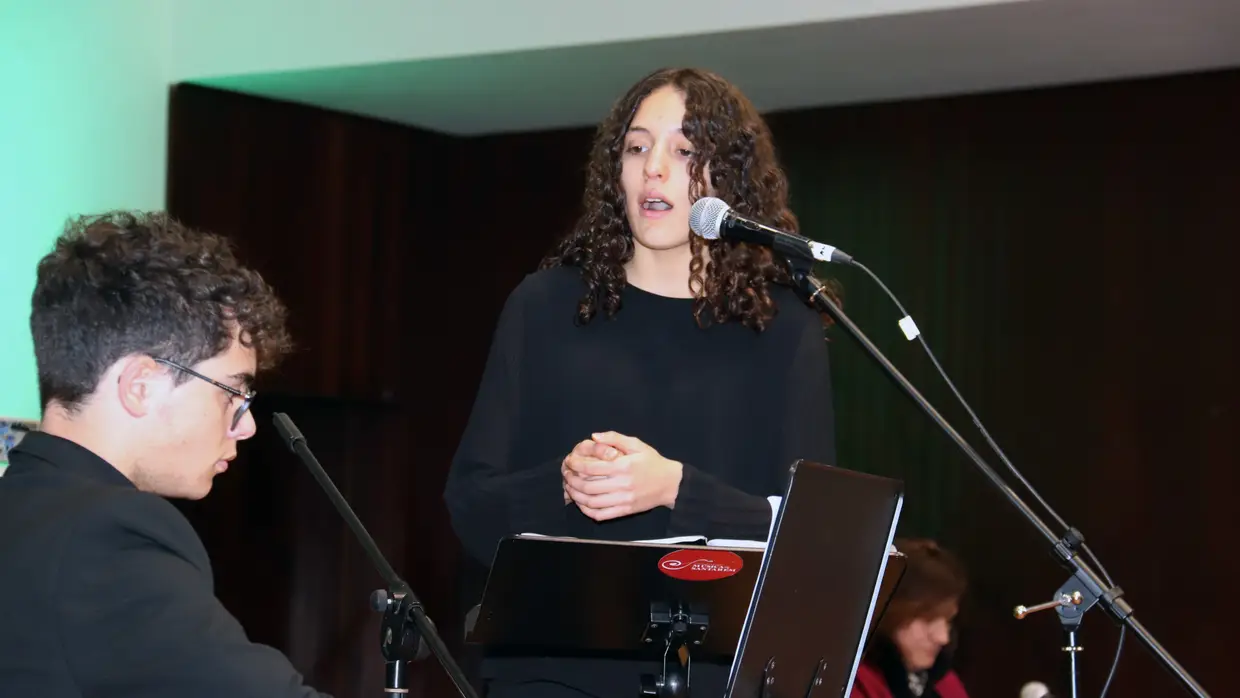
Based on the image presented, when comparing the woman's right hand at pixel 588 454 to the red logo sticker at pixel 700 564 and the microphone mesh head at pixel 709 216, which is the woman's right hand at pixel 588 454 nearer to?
the red logo sticker at pixel 700 564

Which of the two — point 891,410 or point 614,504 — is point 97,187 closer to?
point 891,410

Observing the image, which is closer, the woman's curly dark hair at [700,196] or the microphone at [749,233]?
the microphone at [749,233]

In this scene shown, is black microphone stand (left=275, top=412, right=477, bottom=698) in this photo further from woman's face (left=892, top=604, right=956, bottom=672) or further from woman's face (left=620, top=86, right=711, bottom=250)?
woman's face (left=892, top=604, right=956, bottom=672)

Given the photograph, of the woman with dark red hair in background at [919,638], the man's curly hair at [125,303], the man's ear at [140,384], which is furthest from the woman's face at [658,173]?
the woman with dark red hair in background at [919,638]

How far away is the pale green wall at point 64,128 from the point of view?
13.2ft

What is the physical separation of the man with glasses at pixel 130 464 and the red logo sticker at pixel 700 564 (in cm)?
42

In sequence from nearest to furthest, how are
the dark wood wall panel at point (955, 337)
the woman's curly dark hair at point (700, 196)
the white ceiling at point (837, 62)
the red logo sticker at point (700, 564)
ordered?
the red logo sticker at point (700, 564) → the woman's curly dark hair at point (700, 196) → the white ceiling at point (837, 62) → the dark wood wall panel at point (955, 337)

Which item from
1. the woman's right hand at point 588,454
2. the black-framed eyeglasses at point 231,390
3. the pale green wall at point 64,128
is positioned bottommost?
the woman's right hand at point 588,454

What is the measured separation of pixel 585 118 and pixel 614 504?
12.0ft

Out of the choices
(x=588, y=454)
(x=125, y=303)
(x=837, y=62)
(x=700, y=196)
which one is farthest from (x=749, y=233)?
(x=837, y=62)

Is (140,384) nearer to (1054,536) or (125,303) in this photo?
(125,303)

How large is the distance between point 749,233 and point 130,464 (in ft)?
2.75

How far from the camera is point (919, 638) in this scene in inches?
136

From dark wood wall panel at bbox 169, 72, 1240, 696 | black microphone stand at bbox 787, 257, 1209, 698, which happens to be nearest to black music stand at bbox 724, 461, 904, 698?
black microphone stand at bbox 787, 257, 1209, 698
